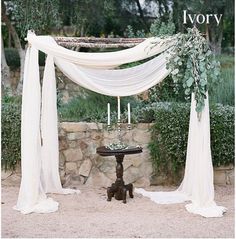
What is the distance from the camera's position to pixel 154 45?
4367 millimetres

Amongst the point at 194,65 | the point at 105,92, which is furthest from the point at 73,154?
the point at 194,65

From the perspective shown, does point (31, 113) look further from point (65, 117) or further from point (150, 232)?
point (150, 232)

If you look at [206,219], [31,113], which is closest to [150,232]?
[206,219]

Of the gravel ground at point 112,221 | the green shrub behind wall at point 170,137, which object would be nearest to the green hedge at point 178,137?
the green shrub behind wall at point 170,137

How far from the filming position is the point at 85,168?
5.54 meters

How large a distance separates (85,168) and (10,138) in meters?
0.97

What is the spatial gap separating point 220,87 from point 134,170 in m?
1.85

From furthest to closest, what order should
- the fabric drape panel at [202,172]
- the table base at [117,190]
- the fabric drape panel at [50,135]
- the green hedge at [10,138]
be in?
1. the green hedge at [10,138]
2. the fabric drape panel at [50,135]
3. the table base at [117,190]
4. the fabric drape panel at [202,172]

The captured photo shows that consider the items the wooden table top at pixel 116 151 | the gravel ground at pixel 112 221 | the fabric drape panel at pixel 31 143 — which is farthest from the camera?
the wooden table top at pixel 116 151

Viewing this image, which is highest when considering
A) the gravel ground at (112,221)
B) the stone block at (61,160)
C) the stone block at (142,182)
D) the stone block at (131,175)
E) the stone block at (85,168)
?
the stone block at (61,160)

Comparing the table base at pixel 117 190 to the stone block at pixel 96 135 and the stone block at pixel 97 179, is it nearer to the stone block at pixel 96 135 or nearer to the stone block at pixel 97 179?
the stone block at pixel 97 179

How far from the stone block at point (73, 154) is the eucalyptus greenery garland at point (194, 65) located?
1856mm

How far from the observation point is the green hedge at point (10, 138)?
545 cm

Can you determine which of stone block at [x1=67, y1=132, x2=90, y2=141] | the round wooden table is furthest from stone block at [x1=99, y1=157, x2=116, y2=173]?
the round wooden table
